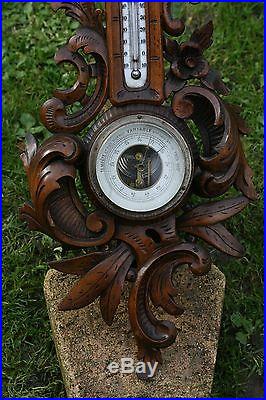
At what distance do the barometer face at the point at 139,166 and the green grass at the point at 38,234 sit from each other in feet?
1.77

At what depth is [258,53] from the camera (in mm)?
2570

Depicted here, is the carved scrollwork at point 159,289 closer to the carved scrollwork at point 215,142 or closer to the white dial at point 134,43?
the carved scrollwork at point 215,142

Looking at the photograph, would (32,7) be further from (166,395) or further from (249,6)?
(166,395)

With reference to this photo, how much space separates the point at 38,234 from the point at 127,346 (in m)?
0.56

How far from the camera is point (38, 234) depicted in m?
2.24

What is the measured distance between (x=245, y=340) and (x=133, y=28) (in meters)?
0.93

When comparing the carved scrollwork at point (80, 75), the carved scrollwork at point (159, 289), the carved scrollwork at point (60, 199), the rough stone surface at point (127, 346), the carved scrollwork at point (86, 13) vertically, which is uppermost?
the carved scrollwork at point (86, 13)

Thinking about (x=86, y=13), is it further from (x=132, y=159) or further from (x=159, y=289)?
(x=159, y=289)

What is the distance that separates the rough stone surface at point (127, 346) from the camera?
1777mm

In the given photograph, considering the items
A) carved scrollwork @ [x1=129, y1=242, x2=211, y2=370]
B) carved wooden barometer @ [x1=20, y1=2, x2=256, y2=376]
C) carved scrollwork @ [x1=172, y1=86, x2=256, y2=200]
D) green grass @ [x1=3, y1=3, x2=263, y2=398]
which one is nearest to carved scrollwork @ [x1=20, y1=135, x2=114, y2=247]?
carved wooden barometer @ [x1=20, y1=2, x2=256, y2=376]

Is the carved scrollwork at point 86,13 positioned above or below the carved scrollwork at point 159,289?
above

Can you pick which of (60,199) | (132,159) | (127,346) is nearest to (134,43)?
(132,159)

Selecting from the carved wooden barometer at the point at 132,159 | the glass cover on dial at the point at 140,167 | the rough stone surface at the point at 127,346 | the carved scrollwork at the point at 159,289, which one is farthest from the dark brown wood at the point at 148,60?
the rough stone surface at the point at 127,346

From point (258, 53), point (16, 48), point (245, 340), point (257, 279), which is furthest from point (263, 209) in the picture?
point (16, 48)
